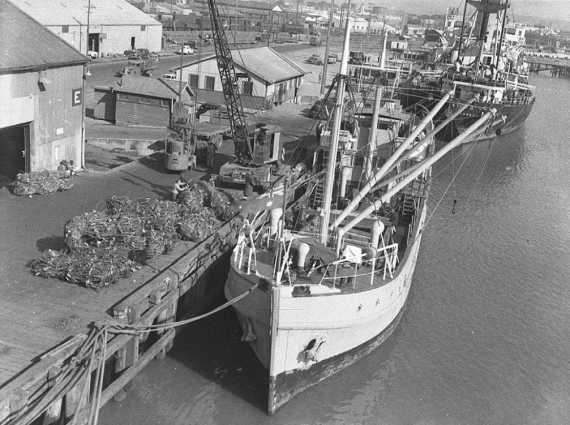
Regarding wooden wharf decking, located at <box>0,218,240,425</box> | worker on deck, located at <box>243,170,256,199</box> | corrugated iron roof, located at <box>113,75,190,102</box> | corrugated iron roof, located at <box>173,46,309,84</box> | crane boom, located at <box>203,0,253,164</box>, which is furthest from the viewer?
corrugated iron roof, located at <box>173,46,309,84</box>

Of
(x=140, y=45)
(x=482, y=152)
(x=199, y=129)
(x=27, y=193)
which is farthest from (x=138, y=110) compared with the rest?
(x=140, y=45)

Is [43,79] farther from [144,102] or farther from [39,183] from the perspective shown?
[144,102]

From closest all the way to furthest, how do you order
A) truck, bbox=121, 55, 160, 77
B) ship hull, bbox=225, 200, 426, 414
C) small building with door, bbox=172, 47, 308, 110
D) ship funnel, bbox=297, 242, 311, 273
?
ship hull, bbox=225, 200, 426, 414 < ship funnel, bbox=297, 242, 311, 273 < small building with door, bbox=172, 47, 308, 110 < truck, bbox=121, 55, 160, 77

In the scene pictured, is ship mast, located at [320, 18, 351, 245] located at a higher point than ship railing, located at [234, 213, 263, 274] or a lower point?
higher

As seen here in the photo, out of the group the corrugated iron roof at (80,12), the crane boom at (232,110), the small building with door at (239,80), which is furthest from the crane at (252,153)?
the corrugated iron roof at (80,12)

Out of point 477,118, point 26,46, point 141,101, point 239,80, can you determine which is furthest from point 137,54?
point 26,46

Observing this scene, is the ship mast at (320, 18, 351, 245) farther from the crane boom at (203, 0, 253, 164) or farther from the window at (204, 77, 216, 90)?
the window at (204, 77, 216, 90)

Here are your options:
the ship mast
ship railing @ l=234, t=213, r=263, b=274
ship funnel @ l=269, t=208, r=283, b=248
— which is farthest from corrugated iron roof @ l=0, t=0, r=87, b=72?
the ship mast
